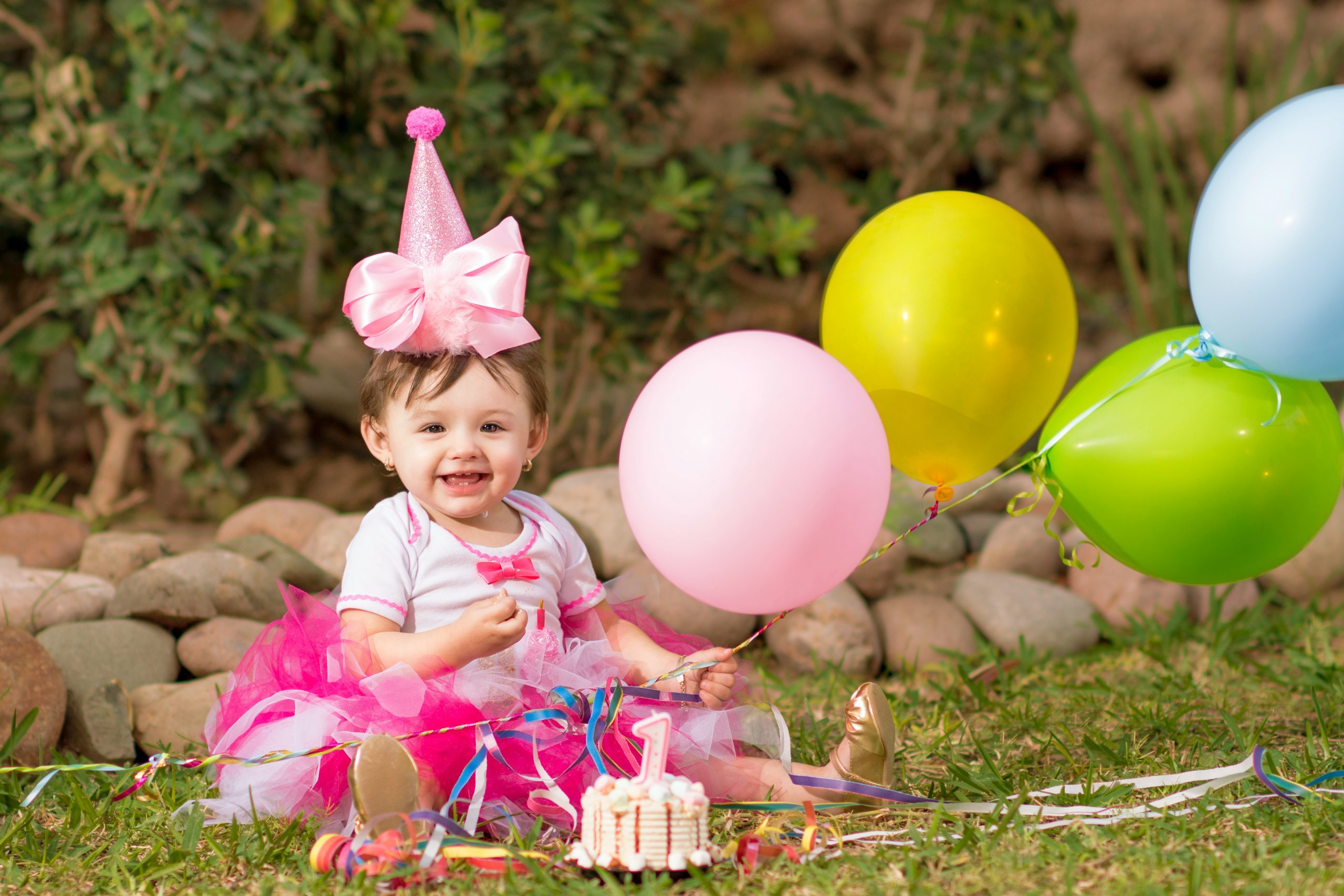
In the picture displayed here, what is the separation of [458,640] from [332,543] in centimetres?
136

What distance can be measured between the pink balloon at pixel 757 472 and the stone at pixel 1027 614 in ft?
4.46

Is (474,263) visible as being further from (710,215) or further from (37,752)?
(710,215)

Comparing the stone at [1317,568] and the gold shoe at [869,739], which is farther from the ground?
the gold shoe at [869,739]

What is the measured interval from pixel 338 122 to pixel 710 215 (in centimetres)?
120

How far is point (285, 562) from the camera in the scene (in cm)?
281

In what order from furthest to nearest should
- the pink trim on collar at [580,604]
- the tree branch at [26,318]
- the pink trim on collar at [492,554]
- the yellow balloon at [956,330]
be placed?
the tree branch at [26,318] < the pink trim on collar at [580,604] < the pink trim on collar at [492,554] < the yellow balloon at [956,330]

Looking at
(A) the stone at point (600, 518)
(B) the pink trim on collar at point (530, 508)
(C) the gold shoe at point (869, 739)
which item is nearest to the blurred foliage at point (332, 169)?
(A) the stone at point (600, 518)

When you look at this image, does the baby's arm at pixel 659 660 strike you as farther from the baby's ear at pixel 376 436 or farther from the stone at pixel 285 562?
the stone at pixel 285 562

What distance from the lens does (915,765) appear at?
2.14 m

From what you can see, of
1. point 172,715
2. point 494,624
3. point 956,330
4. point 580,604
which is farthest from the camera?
point 172,715

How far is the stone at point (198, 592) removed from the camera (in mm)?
2525

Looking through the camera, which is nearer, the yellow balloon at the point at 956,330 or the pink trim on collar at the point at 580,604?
the yellow balloon at the point at 956,330

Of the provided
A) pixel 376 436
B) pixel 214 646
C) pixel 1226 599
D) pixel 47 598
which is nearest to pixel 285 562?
pixel 214 646

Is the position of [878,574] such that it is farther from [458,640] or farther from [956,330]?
[458,640]
